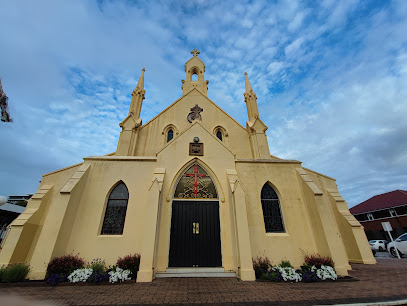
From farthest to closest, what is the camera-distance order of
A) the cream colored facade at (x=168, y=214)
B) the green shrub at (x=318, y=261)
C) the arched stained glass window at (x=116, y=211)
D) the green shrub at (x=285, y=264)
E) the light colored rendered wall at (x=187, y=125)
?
the light colored rendered wall at (x=187, y=125)
the arched stained glass window at (x=116, y=211)
the green shrub at (x=285, y=264)
the green shrub at (x=318, y=261)
the cream colored facade at (x=168, y=214)

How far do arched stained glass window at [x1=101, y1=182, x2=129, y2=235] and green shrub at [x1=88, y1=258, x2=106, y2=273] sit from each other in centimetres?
110

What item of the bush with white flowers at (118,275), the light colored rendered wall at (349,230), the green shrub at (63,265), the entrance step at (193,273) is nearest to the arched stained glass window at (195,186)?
the entrance step at (193,273)

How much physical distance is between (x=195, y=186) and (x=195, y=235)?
2.25 m

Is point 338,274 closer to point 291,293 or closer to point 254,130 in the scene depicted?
point 291,293

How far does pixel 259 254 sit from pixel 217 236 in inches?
78.9

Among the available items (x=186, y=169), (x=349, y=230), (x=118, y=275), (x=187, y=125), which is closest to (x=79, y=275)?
(x=118, y=275)

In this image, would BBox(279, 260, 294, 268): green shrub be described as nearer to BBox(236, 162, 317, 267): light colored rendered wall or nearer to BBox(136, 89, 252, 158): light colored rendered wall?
BBox(236, 162, 317, 267): light colored rendered wall

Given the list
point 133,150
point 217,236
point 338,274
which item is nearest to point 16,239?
point 133,150

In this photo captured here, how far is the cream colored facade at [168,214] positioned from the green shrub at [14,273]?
0.31 meters

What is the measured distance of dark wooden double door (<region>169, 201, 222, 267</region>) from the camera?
24.7ft

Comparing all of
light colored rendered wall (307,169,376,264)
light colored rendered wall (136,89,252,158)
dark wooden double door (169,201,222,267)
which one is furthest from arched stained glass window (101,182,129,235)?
light colored rendered wall (307,169,376,264)

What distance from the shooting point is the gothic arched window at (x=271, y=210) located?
8578 mm

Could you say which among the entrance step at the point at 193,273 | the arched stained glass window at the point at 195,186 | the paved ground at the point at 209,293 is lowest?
the paved ground at the point at 209,293

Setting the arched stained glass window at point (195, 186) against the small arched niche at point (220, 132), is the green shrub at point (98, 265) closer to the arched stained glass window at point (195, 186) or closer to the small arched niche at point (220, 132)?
the arched stained glass window at point (195, 186)
